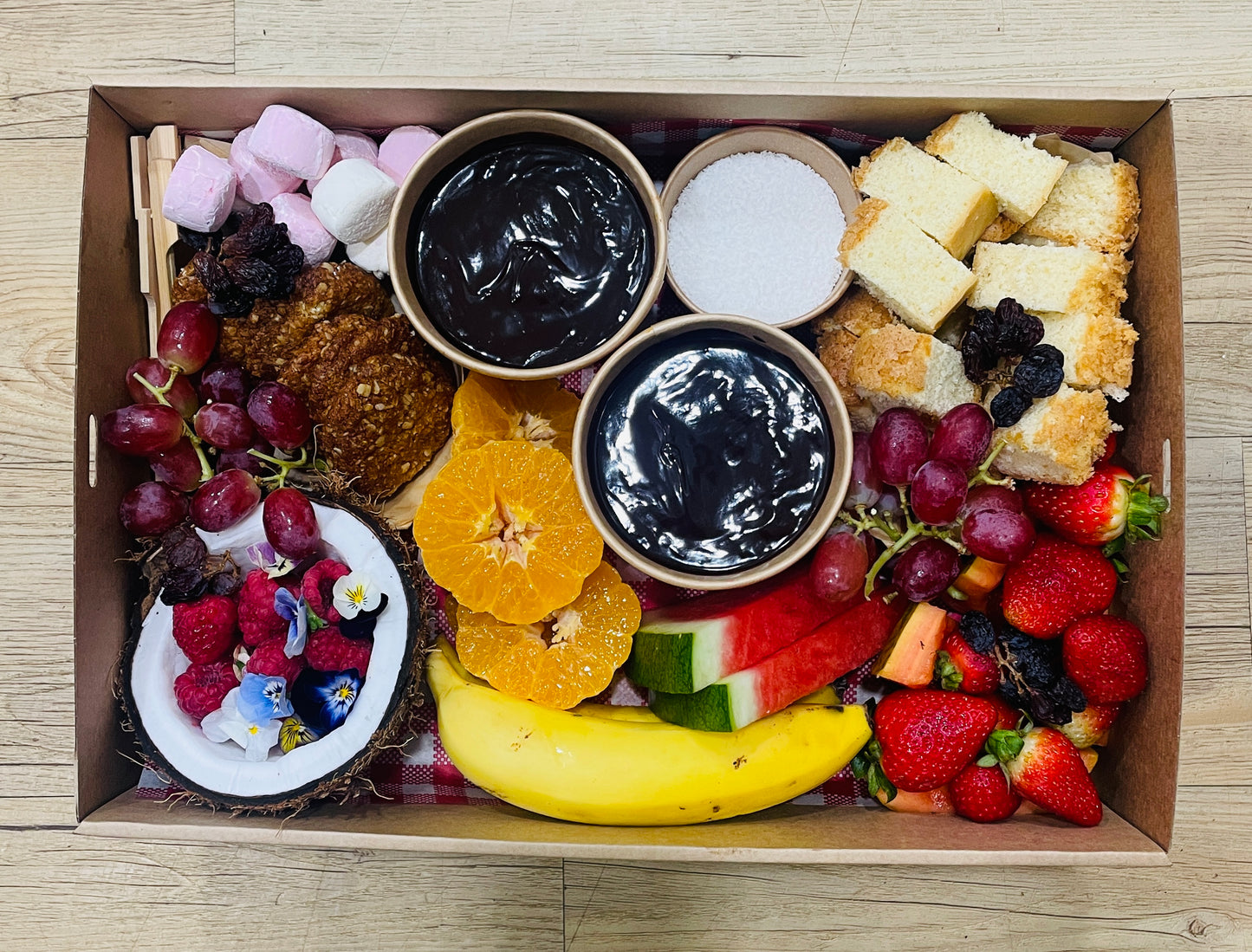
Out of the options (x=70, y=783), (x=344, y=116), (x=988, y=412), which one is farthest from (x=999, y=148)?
(x=70, y=783)

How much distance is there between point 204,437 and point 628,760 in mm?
779

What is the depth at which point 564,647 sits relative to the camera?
4.07 feet

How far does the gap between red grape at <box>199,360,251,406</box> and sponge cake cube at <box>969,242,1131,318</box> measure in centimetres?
109

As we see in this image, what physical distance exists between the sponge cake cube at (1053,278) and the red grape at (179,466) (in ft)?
3.91

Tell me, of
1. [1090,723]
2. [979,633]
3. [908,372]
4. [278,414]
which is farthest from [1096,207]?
[278,414]

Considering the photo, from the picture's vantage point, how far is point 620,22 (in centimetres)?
139

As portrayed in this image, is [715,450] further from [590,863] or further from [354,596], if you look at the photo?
[590,863]

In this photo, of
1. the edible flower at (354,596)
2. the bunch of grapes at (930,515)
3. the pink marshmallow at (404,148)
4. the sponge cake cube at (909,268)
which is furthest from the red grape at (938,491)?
the pink marshmallow at (404,148)

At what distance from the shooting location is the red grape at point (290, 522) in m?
1.17

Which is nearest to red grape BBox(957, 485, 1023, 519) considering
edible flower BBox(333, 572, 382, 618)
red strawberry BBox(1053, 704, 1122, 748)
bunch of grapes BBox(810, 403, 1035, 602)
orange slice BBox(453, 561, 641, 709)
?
bunch of grapes BBox(810, 403, 1035, 602)

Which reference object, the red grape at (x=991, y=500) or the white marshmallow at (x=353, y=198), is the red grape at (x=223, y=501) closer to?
the white marshmallow at (x=353, y=198)

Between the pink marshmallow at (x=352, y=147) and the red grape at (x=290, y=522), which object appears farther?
the pink marshmallow at (x=352, y=147)

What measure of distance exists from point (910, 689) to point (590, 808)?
52 centimetres

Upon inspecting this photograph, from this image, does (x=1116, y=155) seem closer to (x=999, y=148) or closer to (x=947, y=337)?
(x=999, y=148)
